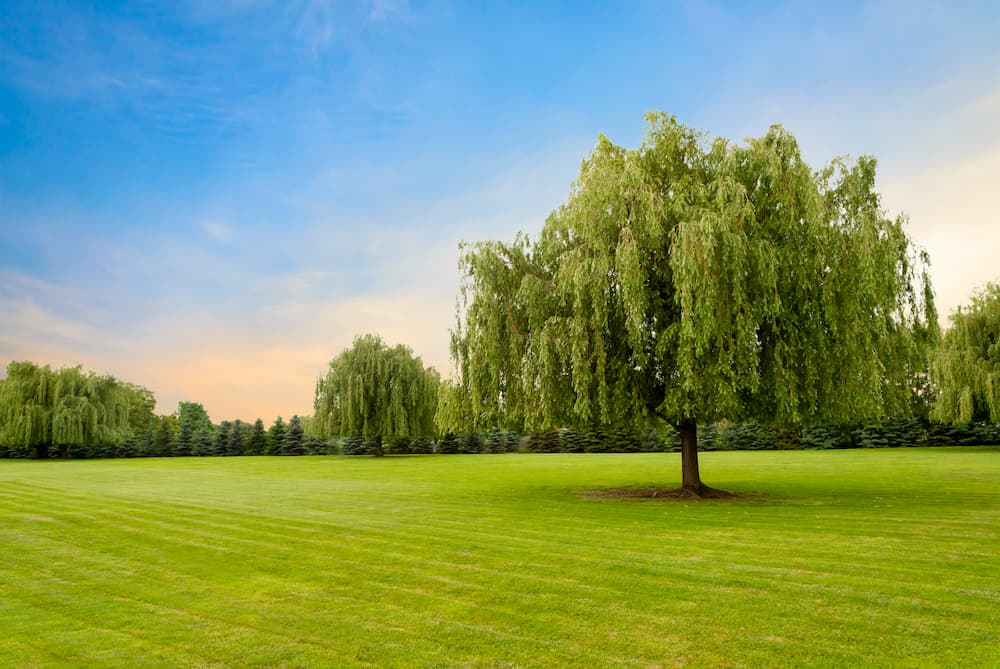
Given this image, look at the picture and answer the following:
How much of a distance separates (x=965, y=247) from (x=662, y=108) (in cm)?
978

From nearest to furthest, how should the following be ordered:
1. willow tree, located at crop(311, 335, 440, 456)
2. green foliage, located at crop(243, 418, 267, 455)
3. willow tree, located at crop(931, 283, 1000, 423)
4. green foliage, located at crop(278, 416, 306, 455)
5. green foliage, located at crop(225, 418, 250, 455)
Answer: willow tree, located at crop(931, 283, 1000, 423) → willow tree, located at crop(311, 335, 440, 456) → green foliage, located at crop(278, 416, 306, 455) → green foliage, located at crop(243, 418, 267, 455) → green foliage, located at crop(225, 418, 250, 455)

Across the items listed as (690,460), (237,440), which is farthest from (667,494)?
(237,440)

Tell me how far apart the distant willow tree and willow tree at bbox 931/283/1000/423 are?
A: 57846mm

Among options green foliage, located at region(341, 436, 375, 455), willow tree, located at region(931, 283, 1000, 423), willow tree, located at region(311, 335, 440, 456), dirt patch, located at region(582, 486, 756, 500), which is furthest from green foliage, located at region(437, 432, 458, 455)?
dirt patch, located at region(582, 486, 756, 500)

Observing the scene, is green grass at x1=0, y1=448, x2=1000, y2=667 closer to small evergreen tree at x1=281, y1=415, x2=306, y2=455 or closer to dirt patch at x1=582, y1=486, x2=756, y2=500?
dirt patch at x1=582, y1=486, x2=756, y2=500

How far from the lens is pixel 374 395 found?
42500mm

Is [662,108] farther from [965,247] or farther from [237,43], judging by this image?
[237,43]

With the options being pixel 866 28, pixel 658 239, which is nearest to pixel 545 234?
pixel 658 239

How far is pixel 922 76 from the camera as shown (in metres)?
15.7

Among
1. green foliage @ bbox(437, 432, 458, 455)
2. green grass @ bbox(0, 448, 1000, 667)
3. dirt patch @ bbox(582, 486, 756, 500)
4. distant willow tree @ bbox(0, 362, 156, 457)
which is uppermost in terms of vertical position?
distant willow tree @ bbox(0, 362, 156, 457)

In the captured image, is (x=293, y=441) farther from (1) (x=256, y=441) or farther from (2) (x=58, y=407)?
(2) (x=58, y=407)

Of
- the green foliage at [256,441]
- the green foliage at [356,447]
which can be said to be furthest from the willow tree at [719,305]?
the green foliage at [256,441]

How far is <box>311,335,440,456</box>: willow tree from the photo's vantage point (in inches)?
1651

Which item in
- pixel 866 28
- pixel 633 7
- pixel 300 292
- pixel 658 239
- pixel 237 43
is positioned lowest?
pixel 658 239
